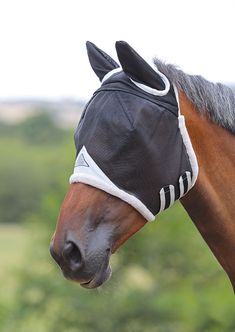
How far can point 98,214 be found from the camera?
2826 mm

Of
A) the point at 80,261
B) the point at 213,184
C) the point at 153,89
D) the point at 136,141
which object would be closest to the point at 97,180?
the point at 136,141

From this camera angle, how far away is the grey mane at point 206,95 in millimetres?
3051

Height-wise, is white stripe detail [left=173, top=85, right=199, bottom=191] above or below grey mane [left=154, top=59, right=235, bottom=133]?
below

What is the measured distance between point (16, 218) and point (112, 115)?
33980 millimetres

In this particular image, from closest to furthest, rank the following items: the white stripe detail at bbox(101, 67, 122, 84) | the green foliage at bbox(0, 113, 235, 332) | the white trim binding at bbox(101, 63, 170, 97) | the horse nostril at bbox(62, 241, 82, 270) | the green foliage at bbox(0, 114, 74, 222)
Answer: the horse nostril at bbox(62, 241, 82, 270), the white trim binding at bbox(101, 63, 170, 97), the white stripe detail at bbox(101, 67, 122, 84), the green foliage at bbox(0, 113, 235, 332), the green foliage at bbox(0, 114, 74, 222)

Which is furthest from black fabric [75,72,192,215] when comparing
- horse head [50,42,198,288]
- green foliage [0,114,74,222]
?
green foliage [0,114,74,222]

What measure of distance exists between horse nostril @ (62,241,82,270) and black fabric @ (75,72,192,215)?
294 millimetres

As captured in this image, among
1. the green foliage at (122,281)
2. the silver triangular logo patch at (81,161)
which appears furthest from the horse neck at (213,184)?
the green foliage at (122,281)

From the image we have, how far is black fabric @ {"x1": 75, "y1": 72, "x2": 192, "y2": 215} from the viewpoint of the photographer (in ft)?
9.29

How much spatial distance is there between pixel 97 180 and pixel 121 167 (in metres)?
0.11

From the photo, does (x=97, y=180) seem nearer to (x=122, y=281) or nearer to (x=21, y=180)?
(x=122, y=281)

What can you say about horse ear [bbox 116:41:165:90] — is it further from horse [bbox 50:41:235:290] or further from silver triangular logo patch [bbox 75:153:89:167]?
silver triangular logo patch [bbox 75:153:89:167]

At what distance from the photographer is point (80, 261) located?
2785 mm

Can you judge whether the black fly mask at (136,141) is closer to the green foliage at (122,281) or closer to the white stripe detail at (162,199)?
the white stripe detail at (162,199)
